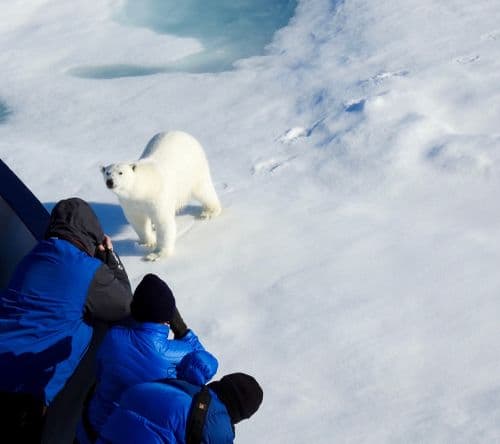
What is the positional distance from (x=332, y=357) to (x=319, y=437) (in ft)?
1.39

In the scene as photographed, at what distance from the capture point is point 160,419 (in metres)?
1.65

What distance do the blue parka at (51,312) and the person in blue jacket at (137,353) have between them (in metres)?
0.29

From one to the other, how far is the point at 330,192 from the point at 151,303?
2.32 meters

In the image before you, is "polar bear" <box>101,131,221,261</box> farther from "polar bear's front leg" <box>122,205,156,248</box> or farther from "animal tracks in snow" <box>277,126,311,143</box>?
"animal tracks in snow" <box>277,126,311,143</box>

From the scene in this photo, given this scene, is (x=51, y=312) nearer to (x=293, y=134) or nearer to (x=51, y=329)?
(x=51, y=329)

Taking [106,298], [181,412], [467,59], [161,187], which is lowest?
[467,59]

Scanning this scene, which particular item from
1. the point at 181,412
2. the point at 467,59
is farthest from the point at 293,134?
the point at 181,412

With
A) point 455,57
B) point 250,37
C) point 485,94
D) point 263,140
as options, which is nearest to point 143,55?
point 250,37

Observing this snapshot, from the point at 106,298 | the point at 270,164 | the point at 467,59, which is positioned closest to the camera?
the point at 106,298

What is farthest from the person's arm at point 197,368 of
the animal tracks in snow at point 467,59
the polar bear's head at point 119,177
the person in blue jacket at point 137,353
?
the animal tracks in snow at point 467,59

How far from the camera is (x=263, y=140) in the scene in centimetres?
495

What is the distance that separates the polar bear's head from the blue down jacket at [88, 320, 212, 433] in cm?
156

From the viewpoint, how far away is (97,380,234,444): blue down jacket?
5.37 feet

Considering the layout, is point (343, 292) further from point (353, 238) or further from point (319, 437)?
point (319, 437)
